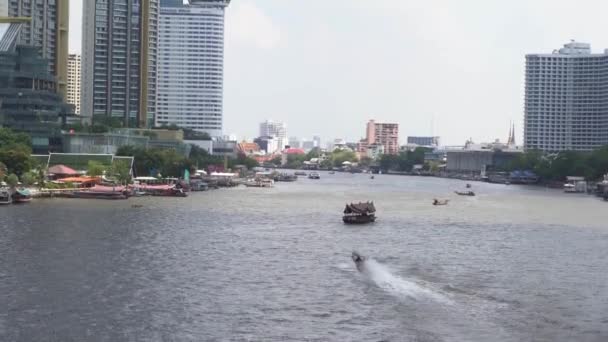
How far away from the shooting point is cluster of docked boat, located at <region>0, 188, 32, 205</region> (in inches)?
2660

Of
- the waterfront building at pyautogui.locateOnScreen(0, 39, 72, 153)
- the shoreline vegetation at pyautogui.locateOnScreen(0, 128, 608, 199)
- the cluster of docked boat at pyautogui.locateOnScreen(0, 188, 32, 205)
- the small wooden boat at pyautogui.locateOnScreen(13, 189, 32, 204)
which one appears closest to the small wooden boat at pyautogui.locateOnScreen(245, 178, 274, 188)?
the shoreline vegetation at pyautogui.locateOnScreen(0, 128, 608, 199)

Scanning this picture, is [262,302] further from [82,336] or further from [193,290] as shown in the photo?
[82,336]

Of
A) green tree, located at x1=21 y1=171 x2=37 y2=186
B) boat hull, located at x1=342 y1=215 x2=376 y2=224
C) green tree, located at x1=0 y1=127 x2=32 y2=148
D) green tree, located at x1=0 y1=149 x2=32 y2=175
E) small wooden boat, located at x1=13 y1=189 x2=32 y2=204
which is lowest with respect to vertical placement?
boat hull, located at x1=342 y1=215 x2=376 y2=224

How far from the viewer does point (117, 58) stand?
6078 inches

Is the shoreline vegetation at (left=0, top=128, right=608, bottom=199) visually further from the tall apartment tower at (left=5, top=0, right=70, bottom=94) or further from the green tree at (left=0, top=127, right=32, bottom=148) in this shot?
the tall apartment tower at (left=5, top=0, right=70, bottom=94)

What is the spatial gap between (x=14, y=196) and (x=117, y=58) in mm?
87791

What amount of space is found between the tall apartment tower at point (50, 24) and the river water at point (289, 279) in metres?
74.2

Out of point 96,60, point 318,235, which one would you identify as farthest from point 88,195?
point 96,60

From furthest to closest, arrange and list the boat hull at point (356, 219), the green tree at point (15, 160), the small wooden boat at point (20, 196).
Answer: the green tree at point (15, 160) < the small wooden boat at point (20, 196) < the boat hull at point (356, 219)

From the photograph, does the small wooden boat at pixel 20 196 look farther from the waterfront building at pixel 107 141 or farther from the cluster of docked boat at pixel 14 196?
the waterfront building at pixel 107 141

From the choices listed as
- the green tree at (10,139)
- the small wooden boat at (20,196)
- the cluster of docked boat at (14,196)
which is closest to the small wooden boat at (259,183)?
the green tree at (10,139)

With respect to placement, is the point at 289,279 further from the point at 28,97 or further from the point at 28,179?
the point at 28,97

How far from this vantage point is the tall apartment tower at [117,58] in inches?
6024

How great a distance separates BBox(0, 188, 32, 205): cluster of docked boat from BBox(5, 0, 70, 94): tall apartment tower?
6578cm
